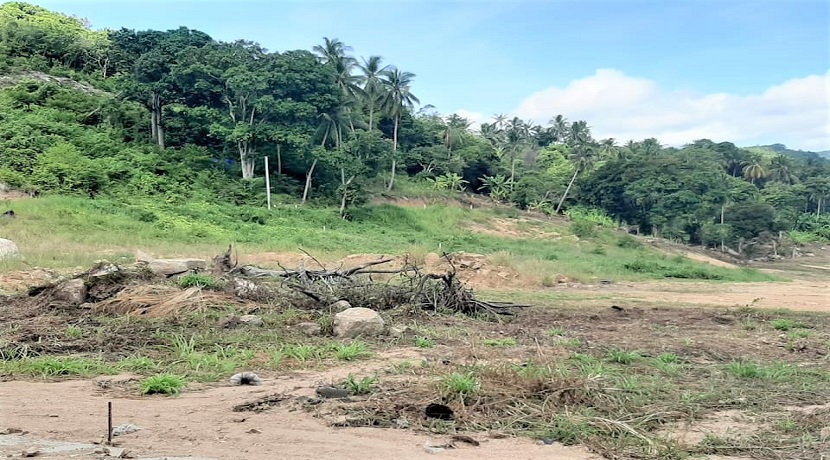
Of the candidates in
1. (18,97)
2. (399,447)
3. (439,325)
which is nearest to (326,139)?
(18,97)

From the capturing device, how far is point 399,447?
5.00 m

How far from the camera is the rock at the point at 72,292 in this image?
10633 millimetres

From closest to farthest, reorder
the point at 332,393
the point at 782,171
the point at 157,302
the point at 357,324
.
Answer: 1. the point at 332,393
2. the point at 357,324
3. the point at 157,302
4. the point at 782,171

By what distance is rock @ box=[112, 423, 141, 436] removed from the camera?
5.07 m

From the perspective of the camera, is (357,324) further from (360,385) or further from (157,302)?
(157,302)

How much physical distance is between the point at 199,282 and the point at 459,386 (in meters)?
7.35

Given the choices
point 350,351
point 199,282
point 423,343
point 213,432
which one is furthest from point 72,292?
point 213,432

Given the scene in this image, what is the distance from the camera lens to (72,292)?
10711 mm

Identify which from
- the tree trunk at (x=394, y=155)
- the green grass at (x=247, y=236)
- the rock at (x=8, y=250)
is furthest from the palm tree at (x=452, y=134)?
the rock at (x=8, y=250)

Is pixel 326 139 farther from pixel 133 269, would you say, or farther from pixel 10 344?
pixel 10 344

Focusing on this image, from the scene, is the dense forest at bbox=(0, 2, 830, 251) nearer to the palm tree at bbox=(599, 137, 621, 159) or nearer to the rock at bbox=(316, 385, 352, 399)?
the palm tree at bbox=(599, 137, 621, 159)

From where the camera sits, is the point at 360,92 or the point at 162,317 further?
the point at 360,92

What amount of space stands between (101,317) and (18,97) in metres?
35.6


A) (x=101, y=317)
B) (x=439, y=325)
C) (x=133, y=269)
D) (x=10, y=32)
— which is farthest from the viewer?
(x=10, y=32)
